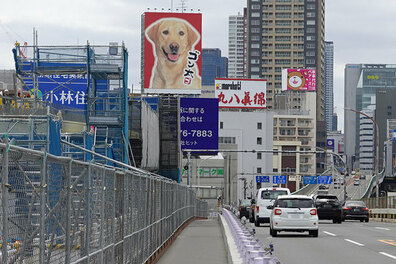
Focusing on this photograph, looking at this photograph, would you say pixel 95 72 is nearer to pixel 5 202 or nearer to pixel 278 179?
pixel 5 202

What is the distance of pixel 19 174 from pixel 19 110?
2039 cm

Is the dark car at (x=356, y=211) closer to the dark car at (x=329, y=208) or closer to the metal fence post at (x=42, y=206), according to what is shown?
the dark car at (x=329, y=208)

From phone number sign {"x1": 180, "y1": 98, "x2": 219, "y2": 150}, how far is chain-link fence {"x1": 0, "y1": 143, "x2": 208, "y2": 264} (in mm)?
41293

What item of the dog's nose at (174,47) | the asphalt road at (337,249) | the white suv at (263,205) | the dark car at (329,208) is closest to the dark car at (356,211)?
the dark car at (329,208)

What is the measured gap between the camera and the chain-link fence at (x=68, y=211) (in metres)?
5.71

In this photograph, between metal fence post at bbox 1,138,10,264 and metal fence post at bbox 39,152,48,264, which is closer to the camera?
metal fence post at bbox 1,138,10,264

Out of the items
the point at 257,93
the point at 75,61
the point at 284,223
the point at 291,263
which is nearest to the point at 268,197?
the point at 284,223

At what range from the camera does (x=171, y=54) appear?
304 feet

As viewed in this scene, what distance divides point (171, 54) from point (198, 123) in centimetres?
3575

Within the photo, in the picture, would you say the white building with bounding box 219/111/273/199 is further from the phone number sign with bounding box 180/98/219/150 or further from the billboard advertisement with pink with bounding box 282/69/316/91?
the phone number sign with bounding box 180/98/219/150

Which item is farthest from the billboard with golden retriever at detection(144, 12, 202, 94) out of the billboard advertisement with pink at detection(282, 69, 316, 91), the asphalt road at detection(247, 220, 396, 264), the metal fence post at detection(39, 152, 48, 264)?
the billboard advertisement with pink at detection(282, 69, 316, 91)

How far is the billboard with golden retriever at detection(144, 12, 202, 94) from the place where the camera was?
296ft

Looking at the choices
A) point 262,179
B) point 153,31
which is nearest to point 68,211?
point 153,31

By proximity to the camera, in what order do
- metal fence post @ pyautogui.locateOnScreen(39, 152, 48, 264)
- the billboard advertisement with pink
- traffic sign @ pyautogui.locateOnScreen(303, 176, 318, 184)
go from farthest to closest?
the billboard advertisement with pink
traffic sign @ pyautogui.locateOnScreen(303, 176, 318, 184)
metal fence post @ pyautogui.locateOnScreen(39, 152, 48, 264)
